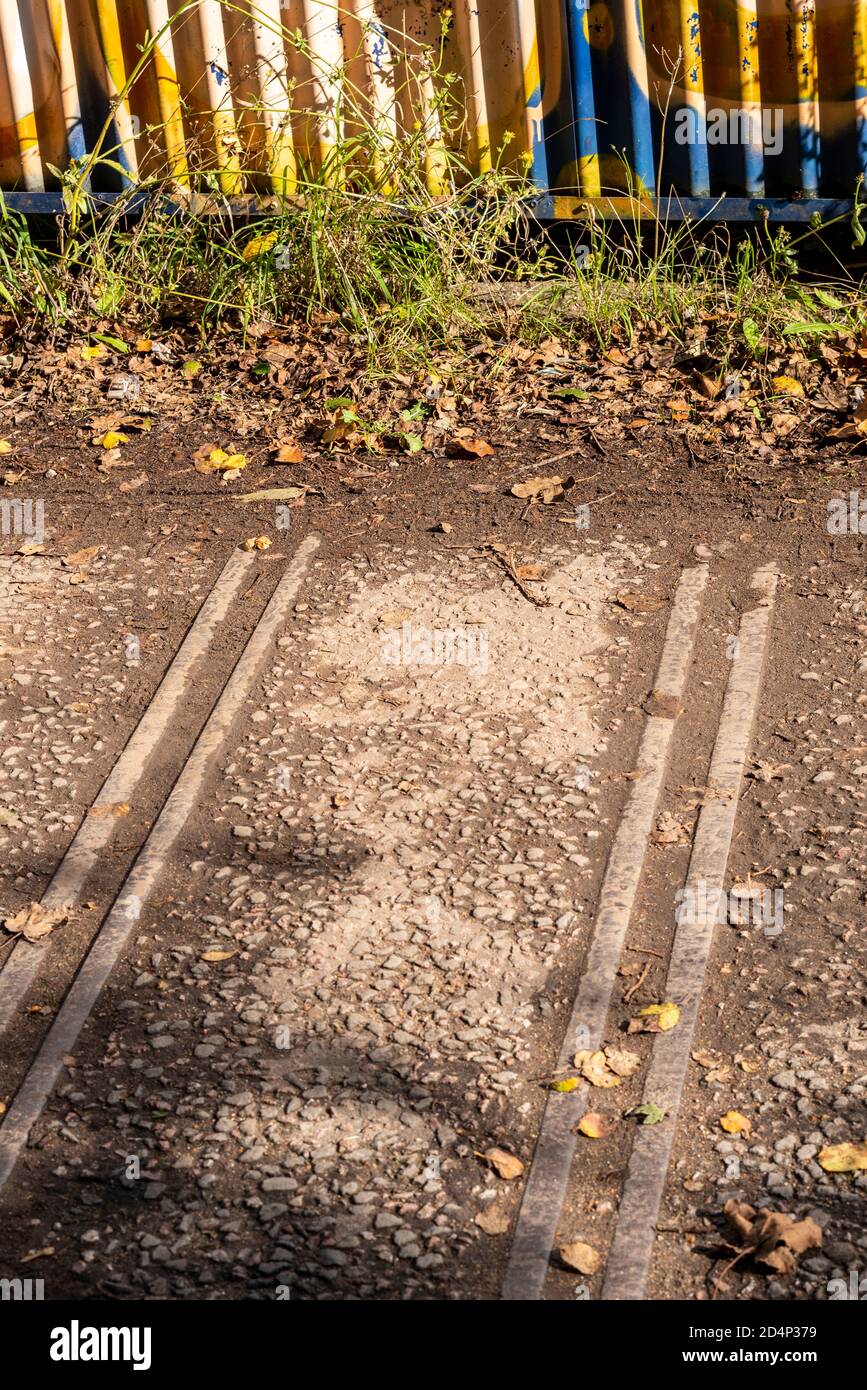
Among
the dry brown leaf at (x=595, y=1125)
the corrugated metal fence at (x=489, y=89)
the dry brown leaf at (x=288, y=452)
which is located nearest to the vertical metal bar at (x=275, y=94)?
the corrugated metal fence at (x=489, y=89)

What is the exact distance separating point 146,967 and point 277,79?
14.8 feet

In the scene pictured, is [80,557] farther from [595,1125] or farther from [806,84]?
[806,84]

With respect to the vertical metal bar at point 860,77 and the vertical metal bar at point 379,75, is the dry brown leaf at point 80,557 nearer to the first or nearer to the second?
the vertical metal bar at point 379,75

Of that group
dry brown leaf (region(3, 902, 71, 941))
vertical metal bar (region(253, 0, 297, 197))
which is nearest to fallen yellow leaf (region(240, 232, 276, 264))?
vertical metal bar (region(253, 0, 297, 197))

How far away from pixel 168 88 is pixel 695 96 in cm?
241

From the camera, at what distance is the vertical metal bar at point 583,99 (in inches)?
231

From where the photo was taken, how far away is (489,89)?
611 cm

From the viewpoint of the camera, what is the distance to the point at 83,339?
20.2 feet

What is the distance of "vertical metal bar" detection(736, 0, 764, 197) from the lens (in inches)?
225

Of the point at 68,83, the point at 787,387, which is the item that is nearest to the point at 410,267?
the point at 787,387

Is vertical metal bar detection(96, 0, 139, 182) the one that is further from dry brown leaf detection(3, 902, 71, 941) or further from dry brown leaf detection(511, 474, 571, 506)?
dry brown leaf detection(3, 902, 71, 941)

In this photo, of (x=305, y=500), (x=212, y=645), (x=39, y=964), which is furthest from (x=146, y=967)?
(x=305, y=500)

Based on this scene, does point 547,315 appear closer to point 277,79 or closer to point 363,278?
point 363,278

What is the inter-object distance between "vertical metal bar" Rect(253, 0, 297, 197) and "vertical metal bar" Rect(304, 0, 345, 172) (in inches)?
5.4
